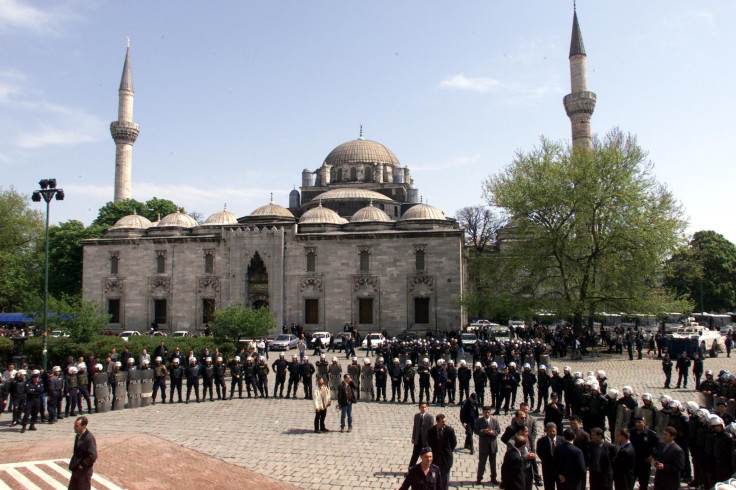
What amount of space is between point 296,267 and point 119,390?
78.0 feet

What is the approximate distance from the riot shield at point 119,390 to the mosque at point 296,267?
884 inches

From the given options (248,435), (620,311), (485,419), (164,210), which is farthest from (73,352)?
(164,210)

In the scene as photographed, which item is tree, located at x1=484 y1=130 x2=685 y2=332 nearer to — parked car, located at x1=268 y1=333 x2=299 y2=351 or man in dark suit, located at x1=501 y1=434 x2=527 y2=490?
parked car, located at x1=268 y1=333 x2=299 y2=351

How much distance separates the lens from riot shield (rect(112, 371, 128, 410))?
15711 mm

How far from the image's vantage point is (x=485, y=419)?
962 centimetres

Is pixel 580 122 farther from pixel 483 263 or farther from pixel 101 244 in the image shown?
pixel 101 244

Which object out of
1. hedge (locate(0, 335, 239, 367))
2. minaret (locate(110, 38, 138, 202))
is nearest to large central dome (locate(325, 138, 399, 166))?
minaret (locate(110, 38, 138, 202))

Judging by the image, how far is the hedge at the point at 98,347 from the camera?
19.8 meters

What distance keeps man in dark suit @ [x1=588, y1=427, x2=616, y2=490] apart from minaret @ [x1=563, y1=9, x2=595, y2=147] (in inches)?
1525

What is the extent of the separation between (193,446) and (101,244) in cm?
3426

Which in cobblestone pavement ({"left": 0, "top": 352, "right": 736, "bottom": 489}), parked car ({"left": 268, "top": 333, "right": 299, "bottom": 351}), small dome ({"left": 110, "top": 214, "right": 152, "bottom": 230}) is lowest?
cobblestone pavement ({"left": 0, "top": 352, "right": 736, "bottom": 489})

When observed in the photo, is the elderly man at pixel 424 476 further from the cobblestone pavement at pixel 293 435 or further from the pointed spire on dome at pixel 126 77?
the pointed spire on dome at pixel 126 77


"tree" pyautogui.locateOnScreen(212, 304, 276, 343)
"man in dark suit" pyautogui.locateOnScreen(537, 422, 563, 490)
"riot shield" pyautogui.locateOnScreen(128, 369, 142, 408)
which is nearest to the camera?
"man in dark suit" pyautogui.locateOnScreen(537, 422, 563, 490)

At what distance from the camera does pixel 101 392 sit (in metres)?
15.3
